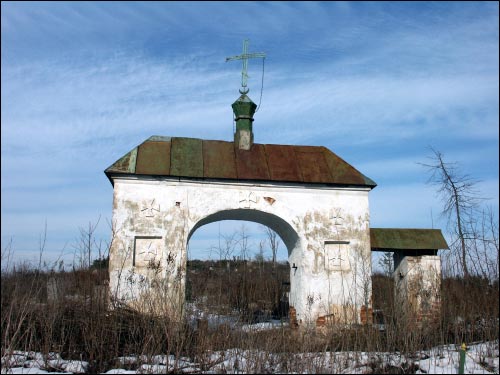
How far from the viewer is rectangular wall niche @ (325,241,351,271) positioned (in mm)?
9750

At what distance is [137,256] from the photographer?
905cm

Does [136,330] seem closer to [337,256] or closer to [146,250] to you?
[146,250]

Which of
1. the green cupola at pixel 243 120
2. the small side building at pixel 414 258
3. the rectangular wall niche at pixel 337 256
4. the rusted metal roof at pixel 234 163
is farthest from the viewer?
the green cupola at pixel 243 120

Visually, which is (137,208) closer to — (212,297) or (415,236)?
(212,297)

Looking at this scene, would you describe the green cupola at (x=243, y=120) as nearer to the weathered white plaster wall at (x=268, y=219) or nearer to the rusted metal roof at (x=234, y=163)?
the rusted metal roof at (x=234, y=163)

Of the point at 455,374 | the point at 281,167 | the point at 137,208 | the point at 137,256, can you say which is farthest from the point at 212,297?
the point at 455,374

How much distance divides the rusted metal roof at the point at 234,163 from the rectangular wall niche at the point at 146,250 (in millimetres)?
1289

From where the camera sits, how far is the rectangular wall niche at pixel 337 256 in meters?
9.75

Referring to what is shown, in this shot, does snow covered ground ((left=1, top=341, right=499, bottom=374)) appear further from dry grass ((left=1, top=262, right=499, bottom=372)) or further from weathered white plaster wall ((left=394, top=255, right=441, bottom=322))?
weathered white plaster wall ((left=394, top=255, right=441, bottom=322))

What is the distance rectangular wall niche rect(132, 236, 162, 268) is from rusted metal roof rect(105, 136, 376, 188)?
129 centimetres

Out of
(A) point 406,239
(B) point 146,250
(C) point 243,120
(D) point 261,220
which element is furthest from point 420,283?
(B) point 146,250

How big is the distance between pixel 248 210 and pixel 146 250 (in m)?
2.20

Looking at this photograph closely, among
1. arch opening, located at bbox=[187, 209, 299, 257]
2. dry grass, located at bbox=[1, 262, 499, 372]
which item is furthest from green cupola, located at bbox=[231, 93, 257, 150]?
dry grass, located at bbox=[1, 262, 499, 372]

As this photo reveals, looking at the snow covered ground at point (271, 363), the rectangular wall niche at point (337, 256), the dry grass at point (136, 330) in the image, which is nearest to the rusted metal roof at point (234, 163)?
the rectangular wall niche at point (337, 256)
